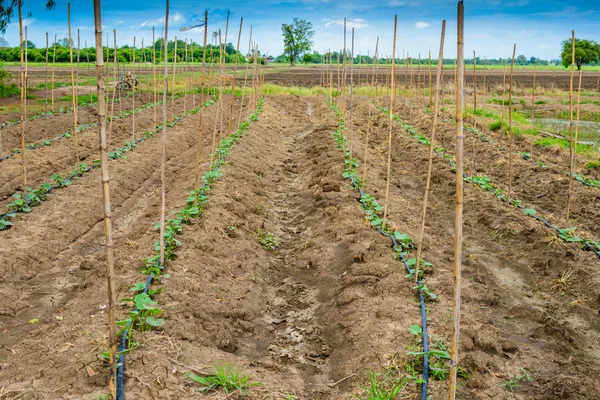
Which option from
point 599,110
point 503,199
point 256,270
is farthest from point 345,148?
point 599,110

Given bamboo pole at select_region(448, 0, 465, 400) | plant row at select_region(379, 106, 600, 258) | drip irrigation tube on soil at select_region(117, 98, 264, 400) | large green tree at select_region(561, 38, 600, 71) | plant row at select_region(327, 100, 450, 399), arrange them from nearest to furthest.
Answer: bamboo pole at select_region(448, 0, 465, 400) < drip irrigation tube on soil at select_region(117, 98, 264, 400) < plant row at select_region(327, 100, 450, 399) < plant row at select_region(379, 106, 600, 258) < large green tree at select_region(561, 38, 600, 71)

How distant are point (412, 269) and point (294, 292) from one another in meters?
1.30

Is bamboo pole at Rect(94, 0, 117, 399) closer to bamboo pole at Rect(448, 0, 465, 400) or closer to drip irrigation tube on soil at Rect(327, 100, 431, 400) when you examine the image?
bamboo pole at Rect(448, 0, 465, 400)

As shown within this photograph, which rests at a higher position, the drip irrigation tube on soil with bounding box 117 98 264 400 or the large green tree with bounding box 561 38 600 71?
the large green tree with bounding box 561 38 600 71

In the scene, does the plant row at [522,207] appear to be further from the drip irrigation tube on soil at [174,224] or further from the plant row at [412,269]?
the drip irrigation tube on soil at [174,224]

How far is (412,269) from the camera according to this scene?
5711mm

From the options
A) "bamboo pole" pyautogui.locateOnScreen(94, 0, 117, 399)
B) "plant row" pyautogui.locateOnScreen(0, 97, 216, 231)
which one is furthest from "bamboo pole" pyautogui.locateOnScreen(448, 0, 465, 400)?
"plant row" pyautogui.locateOnScreen(0, 97, 216, 231)

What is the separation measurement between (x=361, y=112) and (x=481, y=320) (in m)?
15.6

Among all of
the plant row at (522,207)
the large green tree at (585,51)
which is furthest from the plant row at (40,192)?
the large green tree at (585,51)

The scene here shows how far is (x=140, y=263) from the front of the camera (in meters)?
5.65

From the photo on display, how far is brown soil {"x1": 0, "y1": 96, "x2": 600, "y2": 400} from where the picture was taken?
4.07m

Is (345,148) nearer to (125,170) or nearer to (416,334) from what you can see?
(125,170)

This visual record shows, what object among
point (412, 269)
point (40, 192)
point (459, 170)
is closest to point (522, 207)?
point (412, 269)

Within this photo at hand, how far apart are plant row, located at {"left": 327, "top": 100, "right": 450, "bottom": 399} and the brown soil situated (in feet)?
0.34
